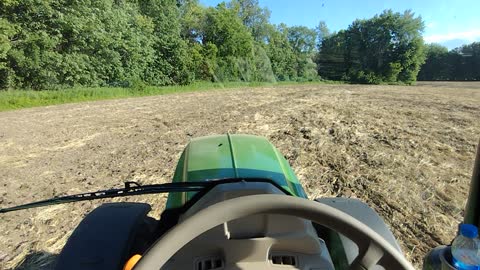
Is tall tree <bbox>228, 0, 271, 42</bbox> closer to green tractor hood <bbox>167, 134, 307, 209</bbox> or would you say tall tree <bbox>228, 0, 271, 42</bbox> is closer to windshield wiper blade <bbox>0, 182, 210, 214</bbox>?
green tractor hood <bbox>167, 134, 307, 209</bbox>

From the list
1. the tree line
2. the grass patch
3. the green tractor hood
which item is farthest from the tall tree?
the grass patch

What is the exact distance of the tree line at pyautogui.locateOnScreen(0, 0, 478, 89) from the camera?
14453 millimetres

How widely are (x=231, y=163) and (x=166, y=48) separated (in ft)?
107

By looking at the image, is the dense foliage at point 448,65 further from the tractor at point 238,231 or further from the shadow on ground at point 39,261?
the shadow on ground at point 39,261

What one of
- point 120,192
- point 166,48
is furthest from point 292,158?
point 166,48

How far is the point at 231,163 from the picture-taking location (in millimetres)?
2398

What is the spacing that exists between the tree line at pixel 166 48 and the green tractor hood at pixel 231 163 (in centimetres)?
712

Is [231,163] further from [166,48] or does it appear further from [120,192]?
[166,48]

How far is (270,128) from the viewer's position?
27.8 ft

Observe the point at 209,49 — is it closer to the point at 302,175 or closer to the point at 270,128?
the point at 270,128

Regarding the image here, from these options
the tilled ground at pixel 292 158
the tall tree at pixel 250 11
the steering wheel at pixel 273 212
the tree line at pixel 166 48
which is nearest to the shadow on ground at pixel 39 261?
the tilled ground at pixel 292 158

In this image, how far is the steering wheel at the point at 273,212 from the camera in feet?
2.84

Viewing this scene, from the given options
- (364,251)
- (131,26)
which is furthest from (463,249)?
(131,26)

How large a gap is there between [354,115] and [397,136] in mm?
2839
